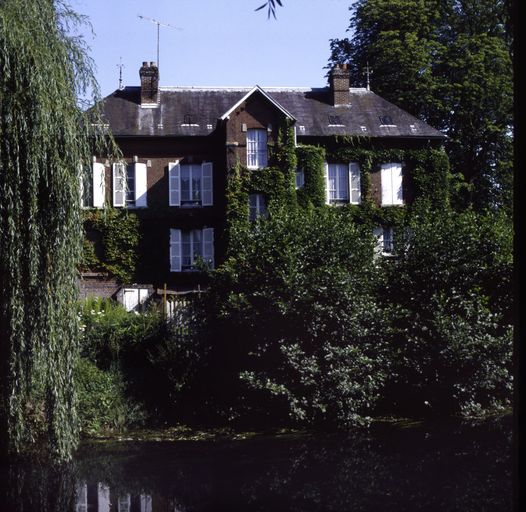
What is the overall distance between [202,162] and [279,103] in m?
4.10

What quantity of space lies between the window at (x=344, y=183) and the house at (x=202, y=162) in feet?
0.14

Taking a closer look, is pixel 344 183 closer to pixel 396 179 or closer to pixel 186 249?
pixel 396 179

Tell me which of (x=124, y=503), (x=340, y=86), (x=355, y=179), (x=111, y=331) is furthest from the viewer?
(x=340, y=86)

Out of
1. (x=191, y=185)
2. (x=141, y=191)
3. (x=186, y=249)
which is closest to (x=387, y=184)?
(x=191, y=185)

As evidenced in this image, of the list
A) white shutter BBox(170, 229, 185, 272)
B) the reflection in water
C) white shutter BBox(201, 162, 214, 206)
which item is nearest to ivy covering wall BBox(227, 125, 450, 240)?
white shutter BBox(201, 162, 214, 206)

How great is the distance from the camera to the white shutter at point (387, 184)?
33250mm

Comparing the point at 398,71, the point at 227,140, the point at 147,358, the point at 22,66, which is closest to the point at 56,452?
the point at 22,66

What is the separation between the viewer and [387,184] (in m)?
33.3

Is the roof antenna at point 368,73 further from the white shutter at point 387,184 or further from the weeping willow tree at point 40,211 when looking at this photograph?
the weeping willow tree at point 40,211

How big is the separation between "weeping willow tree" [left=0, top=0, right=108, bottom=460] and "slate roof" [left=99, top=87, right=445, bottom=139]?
68.5ft

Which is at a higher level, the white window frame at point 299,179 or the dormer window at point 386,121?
the dormer window at point 386,121

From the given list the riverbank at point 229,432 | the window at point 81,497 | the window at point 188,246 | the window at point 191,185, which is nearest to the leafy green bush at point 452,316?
the riverbank at point 229,432

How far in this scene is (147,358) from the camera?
19406 mm

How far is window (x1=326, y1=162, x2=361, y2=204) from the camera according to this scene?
33.1 m
